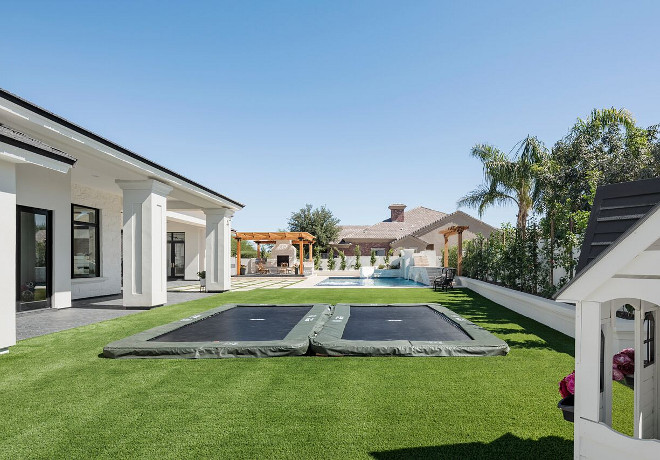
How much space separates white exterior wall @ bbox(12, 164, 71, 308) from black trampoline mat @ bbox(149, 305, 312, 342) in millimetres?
5128

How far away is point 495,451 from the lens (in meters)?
3.01

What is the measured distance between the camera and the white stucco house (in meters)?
6.27

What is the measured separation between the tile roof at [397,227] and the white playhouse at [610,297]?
133 feet

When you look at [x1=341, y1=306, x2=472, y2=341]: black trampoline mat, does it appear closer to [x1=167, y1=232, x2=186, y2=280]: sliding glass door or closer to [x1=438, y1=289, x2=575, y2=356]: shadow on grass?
[x1=438, y1=289, x2=575, y2=356]: shadow on grass

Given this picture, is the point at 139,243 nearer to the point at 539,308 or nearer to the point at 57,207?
the point at 57,207

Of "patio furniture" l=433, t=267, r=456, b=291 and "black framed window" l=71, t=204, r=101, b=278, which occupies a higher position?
"black framed window" l=71, t=204, r=101, b=278

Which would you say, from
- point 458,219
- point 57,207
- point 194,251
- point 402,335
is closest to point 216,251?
point 57,207

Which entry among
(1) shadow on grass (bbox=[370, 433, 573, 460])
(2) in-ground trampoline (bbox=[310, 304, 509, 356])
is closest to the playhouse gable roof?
(1) shadow on grass (bbox=[370, 433, 573, 460])

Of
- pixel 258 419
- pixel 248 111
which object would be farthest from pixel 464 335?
pixel 248 111

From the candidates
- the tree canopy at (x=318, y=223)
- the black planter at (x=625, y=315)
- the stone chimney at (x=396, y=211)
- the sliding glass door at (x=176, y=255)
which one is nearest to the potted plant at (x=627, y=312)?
the black planter at (x=625, y=315)

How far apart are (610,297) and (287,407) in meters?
3.00

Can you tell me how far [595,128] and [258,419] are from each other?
14.7 m

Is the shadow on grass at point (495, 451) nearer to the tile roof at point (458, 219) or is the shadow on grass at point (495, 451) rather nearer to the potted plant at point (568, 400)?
the potted plant at point (568, 400)

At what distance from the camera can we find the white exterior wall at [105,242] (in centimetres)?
1326
